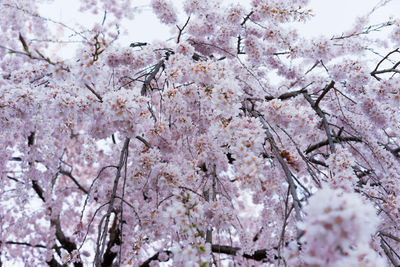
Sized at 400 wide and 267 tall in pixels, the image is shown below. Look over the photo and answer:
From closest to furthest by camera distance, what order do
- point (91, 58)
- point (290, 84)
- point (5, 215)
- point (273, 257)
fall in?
point (91, 58)
point (273, 257)
point (290, 84)
point (5, 215)

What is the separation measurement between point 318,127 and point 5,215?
7.61 meters

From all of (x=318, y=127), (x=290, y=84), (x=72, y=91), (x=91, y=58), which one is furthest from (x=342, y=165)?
(x=290, y=84)

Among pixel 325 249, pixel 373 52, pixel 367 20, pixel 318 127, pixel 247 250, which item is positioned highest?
pixel 367 20

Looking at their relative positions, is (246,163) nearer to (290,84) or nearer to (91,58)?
(91,58)

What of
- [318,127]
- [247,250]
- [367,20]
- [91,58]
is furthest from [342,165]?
[367,20]

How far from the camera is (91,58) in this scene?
1967 millimetres

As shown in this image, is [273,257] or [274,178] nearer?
[274,178]

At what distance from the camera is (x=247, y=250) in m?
3.54

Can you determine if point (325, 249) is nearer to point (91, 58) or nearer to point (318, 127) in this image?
point (91, 58)

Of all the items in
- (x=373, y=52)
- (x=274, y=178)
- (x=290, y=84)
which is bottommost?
(x=274, y=178)

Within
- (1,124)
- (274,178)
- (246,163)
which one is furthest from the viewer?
(274,178)

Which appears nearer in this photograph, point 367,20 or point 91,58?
point 91,58

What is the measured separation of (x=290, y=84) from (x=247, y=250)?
3290 millimetres

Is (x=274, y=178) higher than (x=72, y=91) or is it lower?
lower
